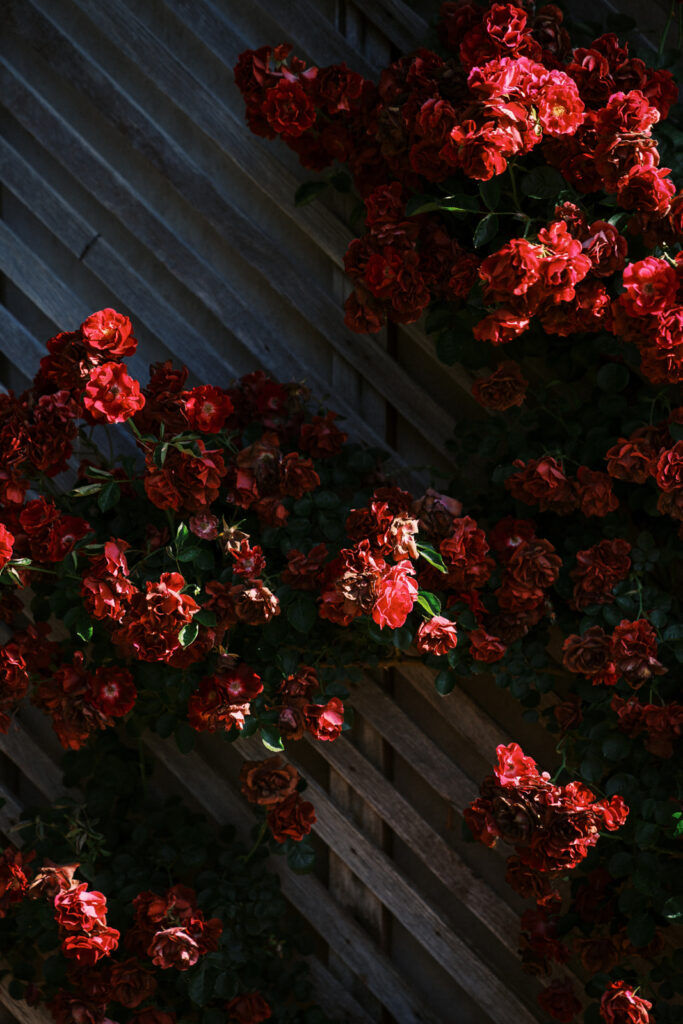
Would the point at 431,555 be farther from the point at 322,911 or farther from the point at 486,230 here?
the point at 322,911

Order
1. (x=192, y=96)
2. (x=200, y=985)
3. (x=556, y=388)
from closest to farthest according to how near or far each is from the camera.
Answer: (x=200, y=985)
(x=556, y=388)
(x=192, y=96)

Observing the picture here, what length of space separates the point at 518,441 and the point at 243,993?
3.65 ft

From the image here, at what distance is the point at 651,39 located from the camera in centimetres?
182

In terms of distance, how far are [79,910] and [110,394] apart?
2.86 ft

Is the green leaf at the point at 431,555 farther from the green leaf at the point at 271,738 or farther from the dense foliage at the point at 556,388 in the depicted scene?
the green leaf at the point at 271,738

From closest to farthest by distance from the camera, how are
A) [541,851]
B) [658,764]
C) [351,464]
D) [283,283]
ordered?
1. [541,851]
2. [658,764]
3. [351,464]
4. [283,283]

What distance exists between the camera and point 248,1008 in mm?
1756

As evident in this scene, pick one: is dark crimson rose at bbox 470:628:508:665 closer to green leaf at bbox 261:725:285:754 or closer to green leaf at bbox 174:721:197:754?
green leaf at bbox 261:725:285:754

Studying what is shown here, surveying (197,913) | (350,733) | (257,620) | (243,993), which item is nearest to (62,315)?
(257,620)

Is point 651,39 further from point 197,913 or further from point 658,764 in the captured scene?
point 197,913

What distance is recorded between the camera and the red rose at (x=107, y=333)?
1.53m

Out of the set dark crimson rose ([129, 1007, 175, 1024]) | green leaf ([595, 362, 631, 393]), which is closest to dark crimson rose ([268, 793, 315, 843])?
dark crimson rose ([129, 1007, 175, 1024])

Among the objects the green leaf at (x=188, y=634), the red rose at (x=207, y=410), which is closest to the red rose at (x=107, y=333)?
the red rose at (x=207, y=410)

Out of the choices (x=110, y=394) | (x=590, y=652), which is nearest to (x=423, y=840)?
(x=590, y=652)
